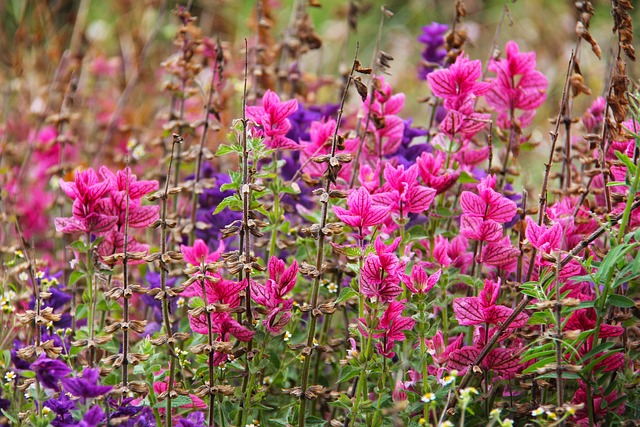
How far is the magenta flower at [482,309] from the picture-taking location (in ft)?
3.79

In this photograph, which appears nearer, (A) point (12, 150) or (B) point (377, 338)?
(B) point (377, 338)

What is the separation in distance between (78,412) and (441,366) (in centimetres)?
57

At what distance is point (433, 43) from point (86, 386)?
3.66ft

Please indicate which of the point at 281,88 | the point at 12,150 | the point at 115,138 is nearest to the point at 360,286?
the point at 281,88

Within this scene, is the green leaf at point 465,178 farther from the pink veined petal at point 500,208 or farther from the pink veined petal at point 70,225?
the pink veined petal at point 70,225

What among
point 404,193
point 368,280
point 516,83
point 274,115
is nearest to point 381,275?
point 368,280

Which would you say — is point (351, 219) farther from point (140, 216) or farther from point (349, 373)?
point (140, 216)

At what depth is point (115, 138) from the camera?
9.11 ft

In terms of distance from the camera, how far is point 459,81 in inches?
52.8

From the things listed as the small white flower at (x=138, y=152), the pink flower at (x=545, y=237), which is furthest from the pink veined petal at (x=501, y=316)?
the small white flower at (x=138, y=152)

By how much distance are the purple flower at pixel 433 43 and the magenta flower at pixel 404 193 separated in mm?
570

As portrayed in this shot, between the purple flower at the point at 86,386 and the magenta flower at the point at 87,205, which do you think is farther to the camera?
the magenta flower at the point at 87,205

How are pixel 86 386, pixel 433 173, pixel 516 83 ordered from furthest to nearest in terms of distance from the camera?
1. pixel 516 83
2. pixel 433 173
3. pixel 86 386

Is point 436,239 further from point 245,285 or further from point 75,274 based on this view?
point 75,274
